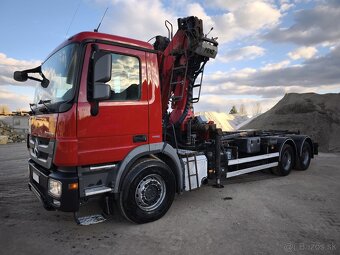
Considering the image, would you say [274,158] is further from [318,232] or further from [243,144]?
[318,232]

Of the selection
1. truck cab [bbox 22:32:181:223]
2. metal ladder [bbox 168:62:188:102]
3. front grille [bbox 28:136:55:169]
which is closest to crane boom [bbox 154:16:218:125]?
metal ladder [bbox 168:62:188:102]

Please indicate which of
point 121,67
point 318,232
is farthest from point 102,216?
point 318,232

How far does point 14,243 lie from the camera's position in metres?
4.13

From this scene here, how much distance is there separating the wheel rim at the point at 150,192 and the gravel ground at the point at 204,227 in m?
0.32

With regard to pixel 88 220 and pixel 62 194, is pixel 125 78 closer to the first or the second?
pixel 62 194

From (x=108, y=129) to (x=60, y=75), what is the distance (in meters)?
1.11

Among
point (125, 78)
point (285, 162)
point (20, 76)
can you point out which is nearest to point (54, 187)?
point (125, 78)

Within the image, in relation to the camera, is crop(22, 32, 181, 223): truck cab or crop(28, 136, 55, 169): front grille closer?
crop(22, 32, 181, 223): truck cab

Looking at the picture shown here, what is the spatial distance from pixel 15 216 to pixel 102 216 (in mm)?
1879

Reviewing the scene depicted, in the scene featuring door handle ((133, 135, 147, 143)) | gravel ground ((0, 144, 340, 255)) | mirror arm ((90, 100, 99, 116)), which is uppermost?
mirror arm ((90, 100, 99, 116))

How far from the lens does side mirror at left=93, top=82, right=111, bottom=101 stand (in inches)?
156

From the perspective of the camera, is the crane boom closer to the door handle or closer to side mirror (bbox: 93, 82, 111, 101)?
the door handle

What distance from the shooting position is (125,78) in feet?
14.9

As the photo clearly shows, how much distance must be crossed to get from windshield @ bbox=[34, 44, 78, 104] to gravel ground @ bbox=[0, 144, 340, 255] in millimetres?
2033
